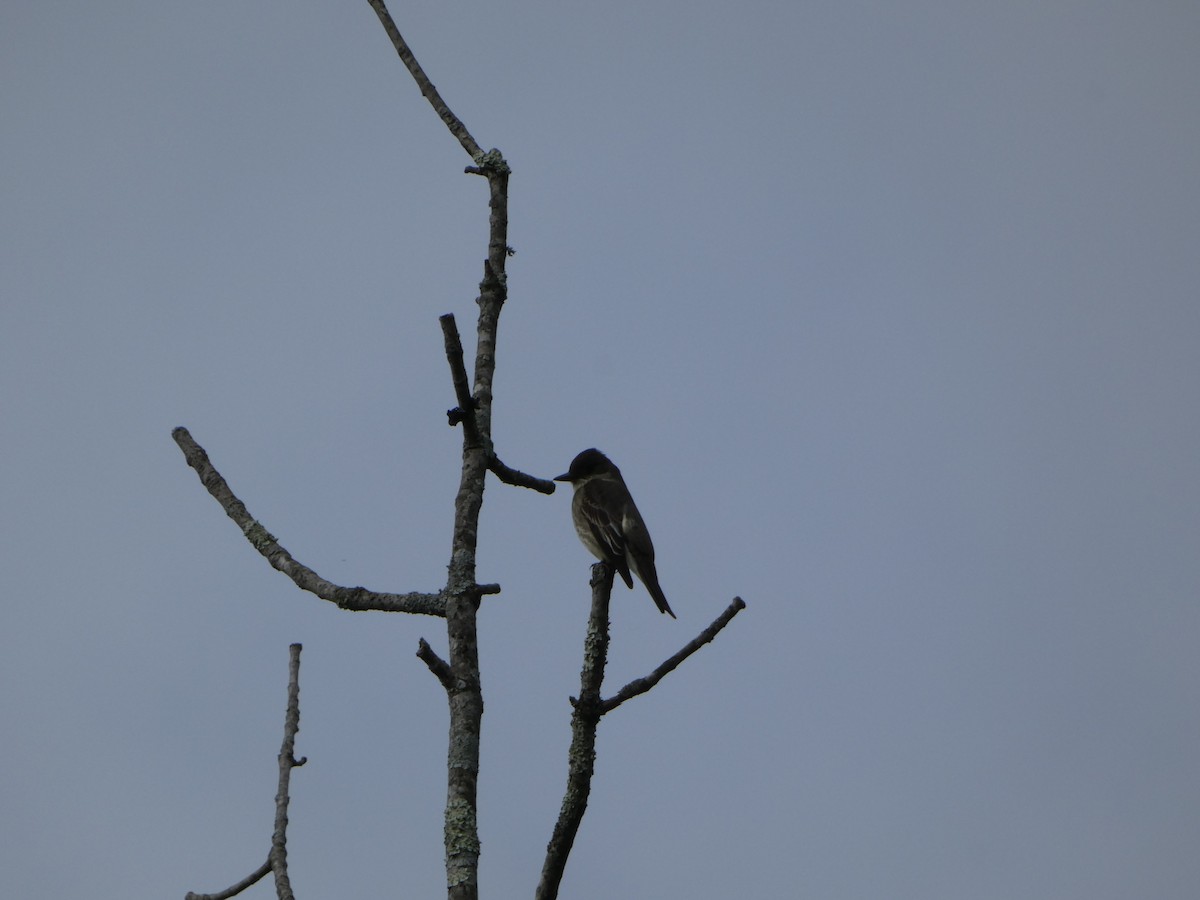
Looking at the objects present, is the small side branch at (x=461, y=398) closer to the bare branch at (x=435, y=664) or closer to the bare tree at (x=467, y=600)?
the bare tree at (x=467, y=600)

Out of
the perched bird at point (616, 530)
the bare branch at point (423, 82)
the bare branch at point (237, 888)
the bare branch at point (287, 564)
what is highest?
the perched bird at point (616, 530)

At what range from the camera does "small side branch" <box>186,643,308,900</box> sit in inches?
130

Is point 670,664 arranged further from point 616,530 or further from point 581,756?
point 616,530

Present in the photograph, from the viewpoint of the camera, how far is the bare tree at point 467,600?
2.64 meters

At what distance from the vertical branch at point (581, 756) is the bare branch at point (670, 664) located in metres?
0.05

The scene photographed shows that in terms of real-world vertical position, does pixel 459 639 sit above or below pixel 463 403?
below

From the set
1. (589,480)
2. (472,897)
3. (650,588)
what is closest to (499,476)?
(472,897)

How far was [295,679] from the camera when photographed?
3666 mm

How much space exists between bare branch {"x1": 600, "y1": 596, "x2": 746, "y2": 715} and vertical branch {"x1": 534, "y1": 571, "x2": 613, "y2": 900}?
0.05 meters

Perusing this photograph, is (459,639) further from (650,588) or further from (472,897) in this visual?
(650,588)

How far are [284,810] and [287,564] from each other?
2.45 ft

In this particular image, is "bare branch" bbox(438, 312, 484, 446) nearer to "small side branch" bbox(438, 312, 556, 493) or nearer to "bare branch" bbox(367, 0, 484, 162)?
"small side branch" bbox(438, 312, 556, 493)

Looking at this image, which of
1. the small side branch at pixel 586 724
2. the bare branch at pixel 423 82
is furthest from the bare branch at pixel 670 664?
the bare branch at pixel 423 82

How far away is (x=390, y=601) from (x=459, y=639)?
1.11ft
